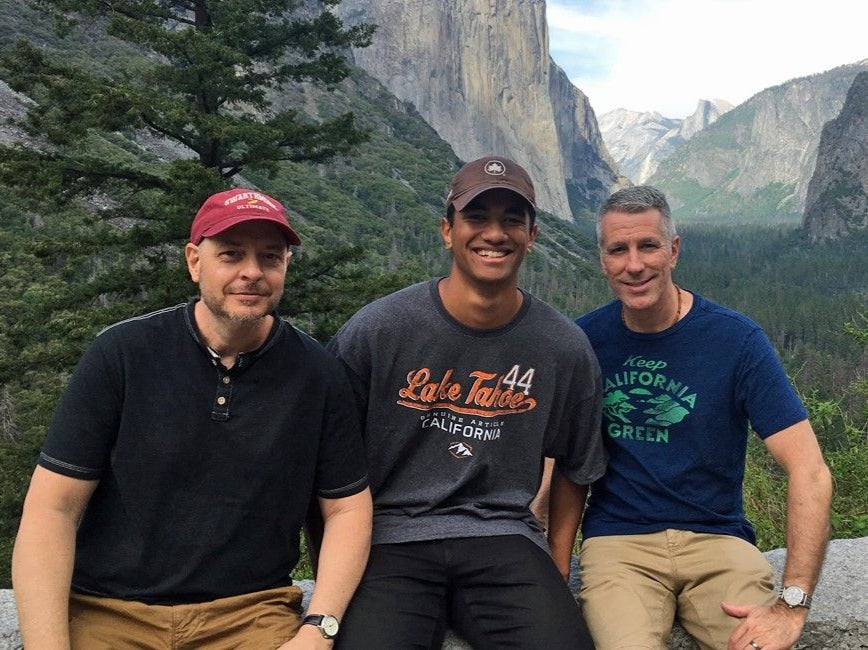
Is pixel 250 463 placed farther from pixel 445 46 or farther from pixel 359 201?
pixel 445 46

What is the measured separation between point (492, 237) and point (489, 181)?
22cm

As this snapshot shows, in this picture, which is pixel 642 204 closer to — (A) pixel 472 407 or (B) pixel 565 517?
(A) pixel 472 407

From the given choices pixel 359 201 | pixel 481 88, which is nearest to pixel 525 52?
pixel 481 88

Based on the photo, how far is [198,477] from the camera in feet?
8.21

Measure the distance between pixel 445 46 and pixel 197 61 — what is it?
17138cm

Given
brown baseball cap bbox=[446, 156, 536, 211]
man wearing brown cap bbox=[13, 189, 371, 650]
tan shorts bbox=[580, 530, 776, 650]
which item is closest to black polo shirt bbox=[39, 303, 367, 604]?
man wearing brown cap bbox=[13, 189, 371, 650]

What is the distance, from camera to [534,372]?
3010 mm

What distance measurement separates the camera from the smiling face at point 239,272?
8.38 ft

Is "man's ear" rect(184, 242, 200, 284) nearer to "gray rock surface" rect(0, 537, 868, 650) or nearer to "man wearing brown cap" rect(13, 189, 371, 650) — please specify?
"man wearing brown cap" rect(13, 189, 371, 650)

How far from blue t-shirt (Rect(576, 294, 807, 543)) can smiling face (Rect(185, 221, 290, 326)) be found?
1.53m

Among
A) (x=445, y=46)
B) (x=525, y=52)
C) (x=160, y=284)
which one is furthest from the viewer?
(x=525, y=52)

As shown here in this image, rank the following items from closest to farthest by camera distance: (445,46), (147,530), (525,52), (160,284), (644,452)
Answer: (147,530) → (644,452) → (160,284) → (445,46) → (525,52)

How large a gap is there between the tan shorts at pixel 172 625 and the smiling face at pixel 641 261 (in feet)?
6.10

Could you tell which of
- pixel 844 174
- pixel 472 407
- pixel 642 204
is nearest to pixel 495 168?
pixel 642 204
